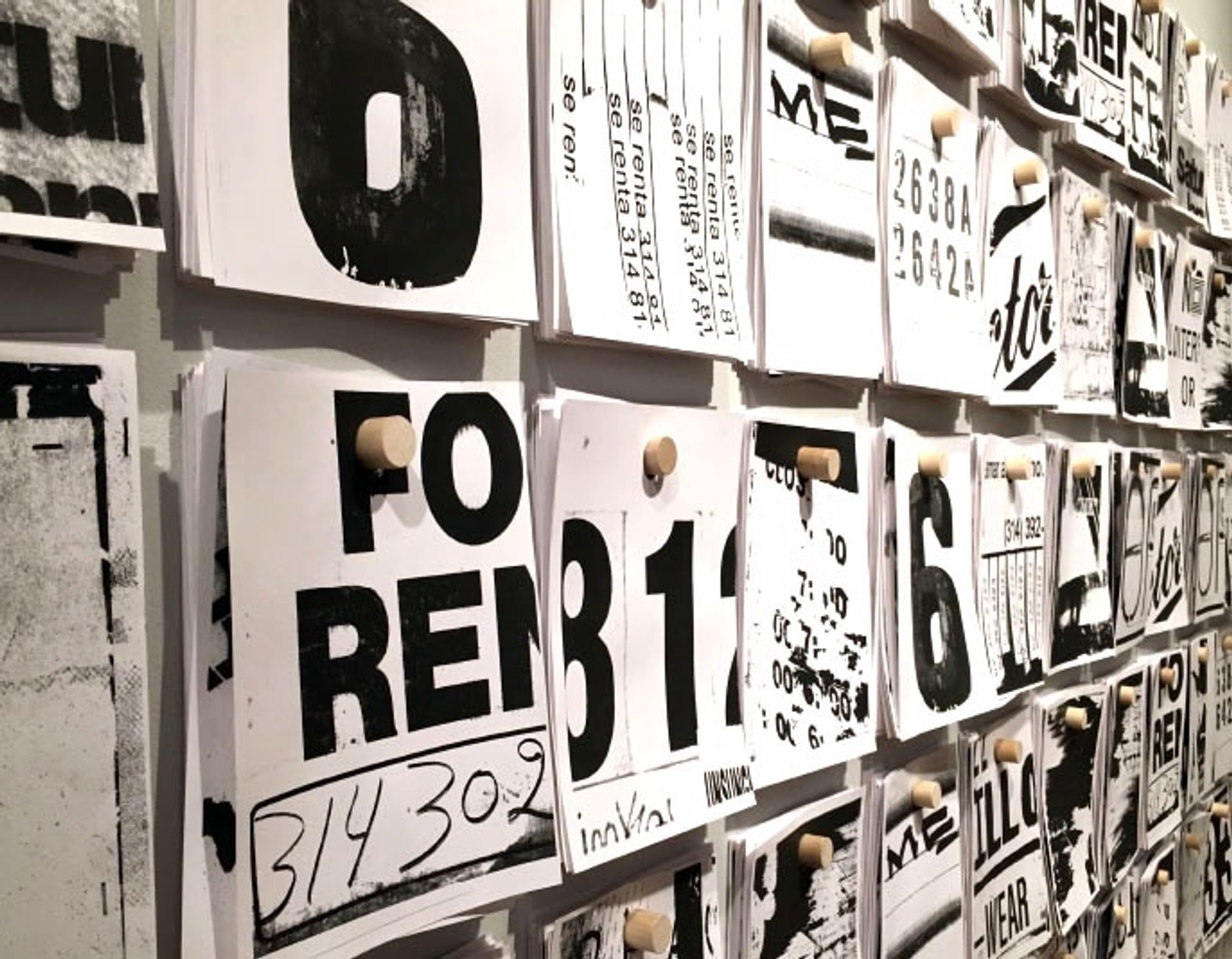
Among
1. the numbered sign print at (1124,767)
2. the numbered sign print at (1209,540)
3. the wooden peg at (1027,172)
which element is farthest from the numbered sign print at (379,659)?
the numbered sign print at (1209,540)

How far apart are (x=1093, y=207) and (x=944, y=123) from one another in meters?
0.39

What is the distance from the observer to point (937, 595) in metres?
1.01

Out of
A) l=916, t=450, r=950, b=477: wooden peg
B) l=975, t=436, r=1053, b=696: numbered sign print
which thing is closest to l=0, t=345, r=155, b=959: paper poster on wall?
l=916, t=450, r=950, b=477: wooden peg

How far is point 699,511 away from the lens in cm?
75

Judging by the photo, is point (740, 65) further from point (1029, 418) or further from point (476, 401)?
point (1029, 418)

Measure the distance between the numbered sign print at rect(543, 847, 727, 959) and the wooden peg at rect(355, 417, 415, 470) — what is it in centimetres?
29

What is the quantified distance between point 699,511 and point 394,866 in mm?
300

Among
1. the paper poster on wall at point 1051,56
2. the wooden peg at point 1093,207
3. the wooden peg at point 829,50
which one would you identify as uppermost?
the paper poster on wall at point 1051,56

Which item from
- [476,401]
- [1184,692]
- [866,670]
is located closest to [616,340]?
[476,401]

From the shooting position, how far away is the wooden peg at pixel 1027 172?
3.77 ft

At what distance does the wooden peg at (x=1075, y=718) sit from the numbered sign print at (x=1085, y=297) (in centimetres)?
32

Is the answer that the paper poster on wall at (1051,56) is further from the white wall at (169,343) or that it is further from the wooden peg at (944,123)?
the white wall at (169,343)

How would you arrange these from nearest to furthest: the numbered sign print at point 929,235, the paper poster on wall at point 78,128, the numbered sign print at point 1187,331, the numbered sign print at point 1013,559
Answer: the paper poster on wall at point 78,128 < the numbered sign print at point 929,235 < the numbered sign print at point 1013,559 < the numbered sign print at point 1187,331

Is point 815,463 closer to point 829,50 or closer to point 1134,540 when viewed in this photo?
point 829,50
